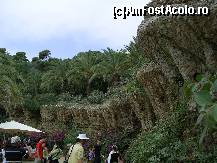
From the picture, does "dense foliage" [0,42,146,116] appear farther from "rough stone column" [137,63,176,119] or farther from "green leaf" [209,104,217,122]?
"green leaf" [209,104,217,122]

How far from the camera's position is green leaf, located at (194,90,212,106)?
242cm

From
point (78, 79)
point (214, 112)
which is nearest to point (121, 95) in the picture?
point (78, 79)

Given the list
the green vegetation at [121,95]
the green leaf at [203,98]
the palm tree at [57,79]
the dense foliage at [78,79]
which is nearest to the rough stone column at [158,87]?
the green vegetation at [121,95]

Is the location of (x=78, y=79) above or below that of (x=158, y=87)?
above

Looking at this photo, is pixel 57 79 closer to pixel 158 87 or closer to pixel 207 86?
pixel 158 87

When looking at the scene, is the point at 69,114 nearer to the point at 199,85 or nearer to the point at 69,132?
the point at 69,132

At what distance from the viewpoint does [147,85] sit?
65.4ft

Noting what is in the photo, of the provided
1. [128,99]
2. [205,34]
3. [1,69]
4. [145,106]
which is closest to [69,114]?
[1,69]

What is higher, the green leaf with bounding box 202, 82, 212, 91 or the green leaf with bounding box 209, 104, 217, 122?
the green leaf with bounding box 202, 82, 212, 91

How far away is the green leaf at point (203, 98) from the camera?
2422 millimetres

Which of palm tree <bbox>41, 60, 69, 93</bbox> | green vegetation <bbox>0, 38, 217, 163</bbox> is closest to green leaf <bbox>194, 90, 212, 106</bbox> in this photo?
green vegetation <bbox>0, 38, 217, 163</bbox>

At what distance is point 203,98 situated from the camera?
8.07 ft

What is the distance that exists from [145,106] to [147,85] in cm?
387

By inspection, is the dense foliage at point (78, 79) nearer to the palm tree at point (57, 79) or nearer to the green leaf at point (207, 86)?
the palm tree at point (57, 79)
